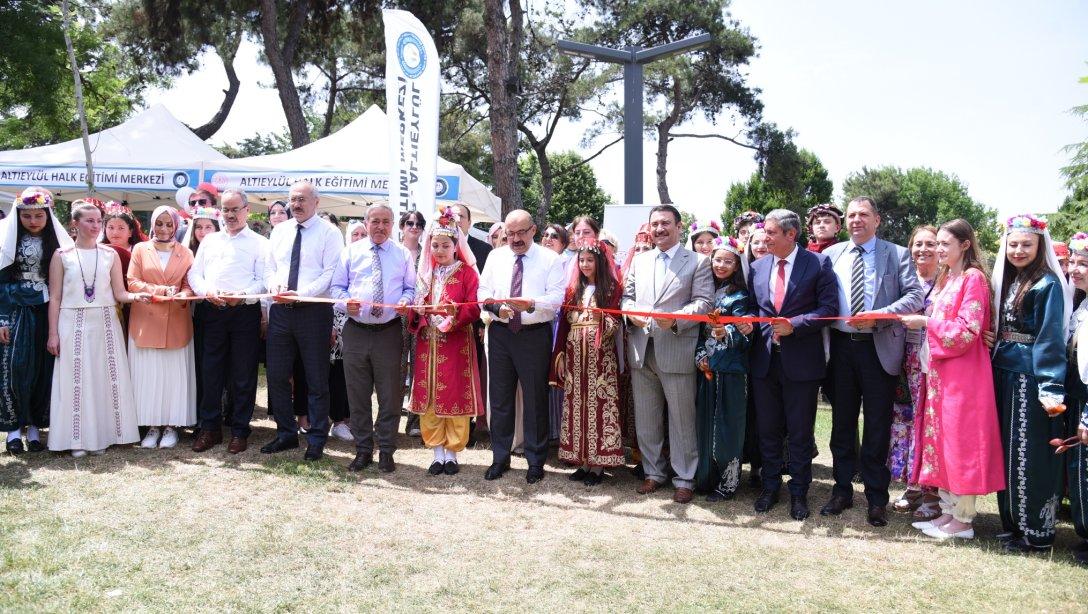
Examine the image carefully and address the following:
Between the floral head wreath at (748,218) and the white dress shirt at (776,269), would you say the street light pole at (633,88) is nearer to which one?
the floral head wreath at (748,218)

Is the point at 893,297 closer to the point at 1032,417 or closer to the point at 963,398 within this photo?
the point at 963,398

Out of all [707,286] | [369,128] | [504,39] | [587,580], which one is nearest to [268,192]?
[369,128]

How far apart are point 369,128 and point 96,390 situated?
28.3 feet

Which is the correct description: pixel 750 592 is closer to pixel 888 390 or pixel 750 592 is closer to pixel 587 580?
pixel 587 580

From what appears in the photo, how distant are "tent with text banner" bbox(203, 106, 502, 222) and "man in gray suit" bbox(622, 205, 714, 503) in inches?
288

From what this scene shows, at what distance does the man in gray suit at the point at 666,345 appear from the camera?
5.26 m

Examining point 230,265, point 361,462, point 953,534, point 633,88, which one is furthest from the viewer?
point 633,88

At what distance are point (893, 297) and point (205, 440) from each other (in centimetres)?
526

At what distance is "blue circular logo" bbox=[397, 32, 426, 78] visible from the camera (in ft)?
26.6

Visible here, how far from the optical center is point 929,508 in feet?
16.0

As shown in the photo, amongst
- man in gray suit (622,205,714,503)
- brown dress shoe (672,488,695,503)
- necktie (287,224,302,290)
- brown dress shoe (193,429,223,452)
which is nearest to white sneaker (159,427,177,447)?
brown dress shoe (193,429,223,452)

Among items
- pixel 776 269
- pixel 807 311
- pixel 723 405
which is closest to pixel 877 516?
pixel 723 405

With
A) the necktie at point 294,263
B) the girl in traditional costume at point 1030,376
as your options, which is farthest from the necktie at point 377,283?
the girl in traditional costume at point 1030,376

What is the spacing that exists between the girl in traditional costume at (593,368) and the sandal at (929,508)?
1967mm
